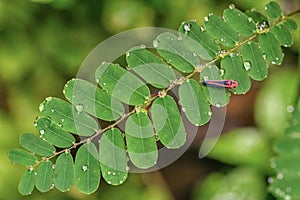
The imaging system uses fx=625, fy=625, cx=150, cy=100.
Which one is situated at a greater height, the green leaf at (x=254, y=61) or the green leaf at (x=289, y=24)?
the green leaf at (x=289, y=24)

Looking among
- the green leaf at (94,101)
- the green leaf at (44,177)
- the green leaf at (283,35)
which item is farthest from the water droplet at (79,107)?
the green leaf at (283,35)

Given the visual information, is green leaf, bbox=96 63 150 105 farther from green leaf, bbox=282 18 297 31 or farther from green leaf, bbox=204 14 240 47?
green leaf, bbox=282 18 297 31

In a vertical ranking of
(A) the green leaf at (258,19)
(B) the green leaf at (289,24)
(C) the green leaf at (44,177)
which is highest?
(A) the green leaf at (258,19)

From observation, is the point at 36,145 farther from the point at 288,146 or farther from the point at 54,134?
the point at 288,146

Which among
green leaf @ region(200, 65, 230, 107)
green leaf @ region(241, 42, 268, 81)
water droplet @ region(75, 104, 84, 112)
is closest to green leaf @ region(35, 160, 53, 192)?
water droplet @ region(75, 104, 84, 112)

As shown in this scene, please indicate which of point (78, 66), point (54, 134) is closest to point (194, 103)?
point (54, 134)

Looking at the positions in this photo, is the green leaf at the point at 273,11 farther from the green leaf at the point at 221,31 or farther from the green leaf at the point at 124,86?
the green leaf at the point at 124,86
